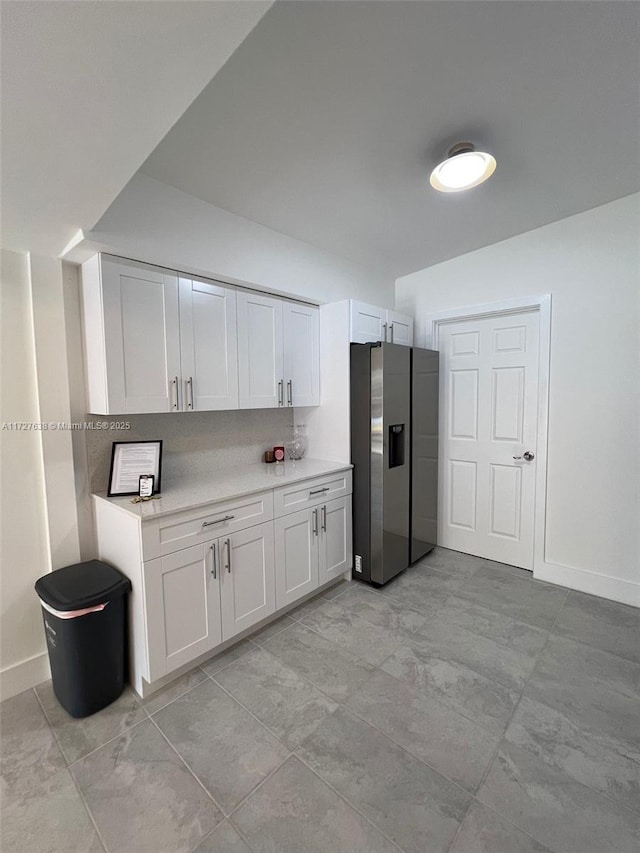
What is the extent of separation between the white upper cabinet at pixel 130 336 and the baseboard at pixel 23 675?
53.4 inches

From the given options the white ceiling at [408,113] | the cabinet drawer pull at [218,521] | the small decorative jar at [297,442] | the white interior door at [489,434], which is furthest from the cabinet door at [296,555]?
the white ceiling at [408,113]

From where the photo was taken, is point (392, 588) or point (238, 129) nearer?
point (238, 129)

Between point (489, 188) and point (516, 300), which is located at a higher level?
point (489, 188)

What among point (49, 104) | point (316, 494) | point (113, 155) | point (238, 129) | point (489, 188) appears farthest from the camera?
point (316, 494)

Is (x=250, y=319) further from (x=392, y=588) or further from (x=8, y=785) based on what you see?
(x=8, y=785)

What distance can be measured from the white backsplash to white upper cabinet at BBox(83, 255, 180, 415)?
0.27 m

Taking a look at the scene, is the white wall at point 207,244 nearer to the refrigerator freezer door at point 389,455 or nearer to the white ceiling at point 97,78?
the white ceiling at point 97,78

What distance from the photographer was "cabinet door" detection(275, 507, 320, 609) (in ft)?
7.84

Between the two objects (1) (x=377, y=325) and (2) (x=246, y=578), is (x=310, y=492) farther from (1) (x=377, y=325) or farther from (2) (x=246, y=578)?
(1) (x=377, y=325)

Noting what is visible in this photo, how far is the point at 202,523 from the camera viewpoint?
6.40 feet

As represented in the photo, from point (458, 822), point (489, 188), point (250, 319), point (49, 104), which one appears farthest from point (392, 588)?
point (49, 104)

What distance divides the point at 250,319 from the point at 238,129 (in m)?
1.03

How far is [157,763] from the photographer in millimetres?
1526

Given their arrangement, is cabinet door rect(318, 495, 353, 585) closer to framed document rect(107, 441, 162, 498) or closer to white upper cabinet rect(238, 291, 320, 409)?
white upper cabinet rect(238, 291, 320, 409)
